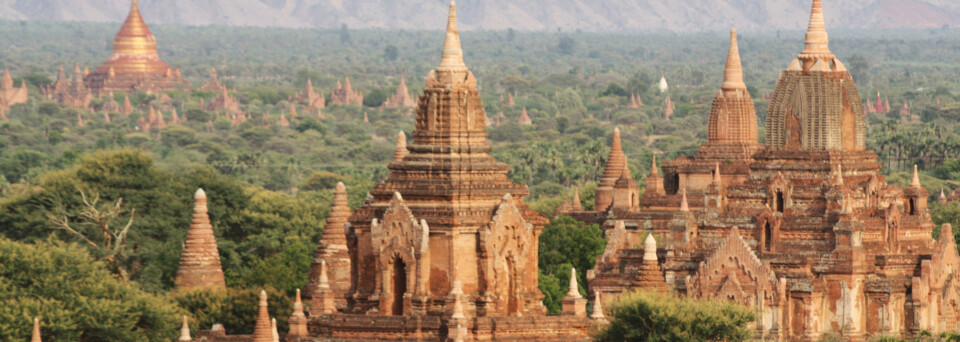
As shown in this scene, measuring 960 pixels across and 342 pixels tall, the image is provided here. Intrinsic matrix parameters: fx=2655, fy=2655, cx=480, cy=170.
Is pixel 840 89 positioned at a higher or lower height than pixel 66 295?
higher

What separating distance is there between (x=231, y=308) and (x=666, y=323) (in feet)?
43.4

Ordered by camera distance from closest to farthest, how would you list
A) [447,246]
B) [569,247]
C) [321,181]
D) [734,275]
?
1. [447,246]
2. [734,275]
3. [569,247]
4. [321,181]

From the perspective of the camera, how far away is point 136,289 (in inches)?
1791

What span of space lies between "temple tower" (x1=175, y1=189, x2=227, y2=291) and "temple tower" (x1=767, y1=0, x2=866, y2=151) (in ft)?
36.9

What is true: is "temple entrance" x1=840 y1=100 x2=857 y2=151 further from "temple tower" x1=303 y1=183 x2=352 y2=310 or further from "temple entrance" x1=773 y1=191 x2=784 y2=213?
"temple tower" x1=303 y1=183 x2=352 y2=310

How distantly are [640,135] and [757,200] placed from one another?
138m

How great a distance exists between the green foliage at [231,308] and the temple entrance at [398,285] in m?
10.8

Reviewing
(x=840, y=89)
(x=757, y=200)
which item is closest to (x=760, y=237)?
(x=757, y=200)

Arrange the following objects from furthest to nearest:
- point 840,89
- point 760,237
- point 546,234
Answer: point 546,234 < point 840,89 < point 760,237

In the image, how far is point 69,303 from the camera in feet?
137

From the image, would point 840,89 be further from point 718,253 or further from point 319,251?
point 319,251

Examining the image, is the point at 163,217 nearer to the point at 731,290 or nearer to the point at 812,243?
the point at 812,243

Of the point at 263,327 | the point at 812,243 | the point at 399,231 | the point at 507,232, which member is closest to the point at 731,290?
the point at 812,243

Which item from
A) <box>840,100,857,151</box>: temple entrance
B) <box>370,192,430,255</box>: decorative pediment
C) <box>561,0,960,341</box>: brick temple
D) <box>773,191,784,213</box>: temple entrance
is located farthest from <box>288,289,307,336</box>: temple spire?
<box>840,100,857,151</box>: temple entrance
